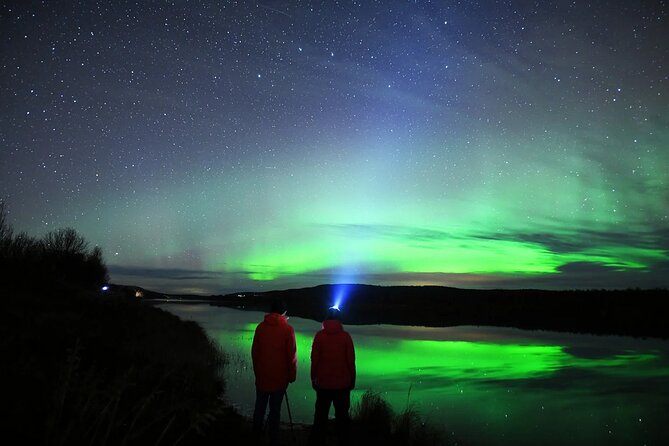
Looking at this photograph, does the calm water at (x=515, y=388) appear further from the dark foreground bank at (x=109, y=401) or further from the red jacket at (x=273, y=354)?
the red jacket at (x=273, y=354)

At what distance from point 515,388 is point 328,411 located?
1576cm

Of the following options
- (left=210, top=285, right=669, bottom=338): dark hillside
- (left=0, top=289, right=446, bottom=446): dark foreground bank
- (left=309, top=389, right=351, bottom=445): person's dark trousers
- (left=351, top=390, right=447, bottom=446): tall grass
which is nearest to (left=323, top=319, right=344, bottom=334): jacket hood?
(left=309, top=389, right=351, bottom=445): person's dark trousers

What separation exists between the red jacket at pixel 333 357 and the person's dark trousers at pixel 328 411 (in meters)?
0.16

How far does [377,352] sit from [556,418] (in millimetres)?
17031

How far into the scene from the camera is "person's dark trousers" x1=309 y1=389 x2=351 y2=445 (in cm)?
791

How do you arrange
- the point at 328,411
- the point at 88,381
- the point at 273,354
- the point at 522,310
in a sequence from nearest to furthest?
the point at 88,381 < the point at 273,354 < the point at 328,411 < the point at 522,310

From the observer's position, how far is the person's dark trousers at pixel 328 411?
7911 millimetres

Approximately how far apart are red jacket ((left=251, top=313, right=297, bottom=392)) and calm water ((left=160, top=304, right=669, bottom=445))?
6669 millimetres

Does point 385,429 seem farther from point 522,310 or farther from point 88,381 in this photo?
point 522,310

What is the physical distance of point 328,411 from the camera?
26.4ft

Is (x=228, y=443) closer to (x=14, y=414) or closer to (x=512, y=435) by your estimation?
(x=14, y=414)

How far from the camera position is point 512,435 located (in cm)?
1408

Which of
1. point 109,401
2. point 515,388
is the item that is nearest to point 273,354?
point 109,401

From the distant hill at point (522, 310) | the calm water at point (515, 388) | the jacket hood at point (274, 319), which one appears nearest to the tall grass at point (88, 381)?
the jacket hood at point (274, 319)
